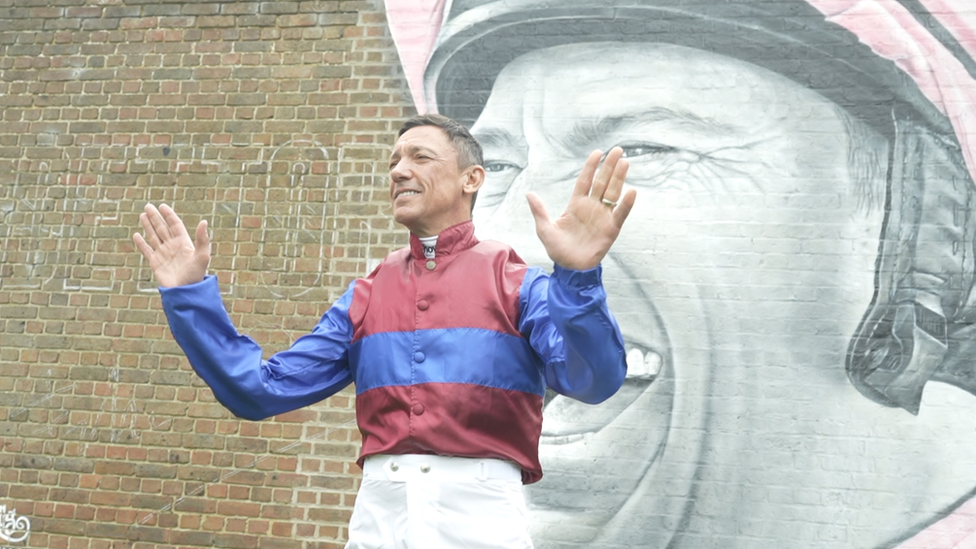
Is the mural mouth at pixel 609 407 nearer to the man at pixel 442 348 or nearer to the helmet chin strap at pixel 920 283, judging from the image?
the helmet chin strap at pixel 920 283

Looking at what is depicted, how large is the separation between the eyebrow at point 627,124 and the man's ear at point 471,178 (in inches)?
104

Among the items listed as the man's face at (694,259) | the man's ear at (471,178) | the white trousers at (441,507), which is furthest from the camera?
the man's face at (694,259)

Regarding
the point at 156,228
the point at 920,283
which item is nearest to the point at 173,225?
the point at 156,228

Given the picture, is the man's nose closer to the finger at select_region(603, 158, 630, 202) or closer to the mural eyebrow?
the finger at select_region(603, 158, 630, 202)

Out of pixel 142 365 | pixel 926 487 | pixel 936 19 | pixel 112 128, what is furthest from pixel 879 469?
pixel 112 128

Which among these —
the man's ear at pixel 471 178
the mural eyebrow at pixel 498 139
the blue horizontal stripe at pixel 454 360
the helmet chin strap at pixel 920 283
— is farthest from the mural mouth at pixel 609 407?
the blue horizontal stripe at pixel 454 360

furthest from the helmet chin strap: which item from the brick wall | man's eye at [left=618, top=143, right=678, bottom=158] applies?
the brick wall

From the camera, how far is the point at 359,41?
5.58 metres

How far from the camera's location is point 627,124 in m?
5.30

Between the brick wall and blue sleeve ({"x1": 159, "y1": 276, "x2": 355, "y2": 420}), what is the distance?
259cm

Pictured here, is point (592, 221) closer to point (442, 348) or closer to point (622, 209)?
point (622, 209)

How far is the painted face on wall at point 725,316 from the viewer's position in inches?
192

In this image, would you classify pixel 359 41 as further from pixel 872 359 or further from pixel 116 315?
pixel 872 359

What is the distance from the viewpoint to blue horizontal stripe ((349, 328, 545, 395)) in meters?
2.42
